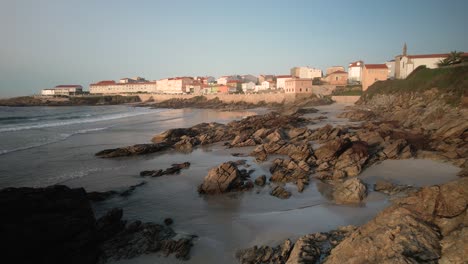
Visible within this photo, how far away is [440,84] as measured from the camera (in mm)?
32312

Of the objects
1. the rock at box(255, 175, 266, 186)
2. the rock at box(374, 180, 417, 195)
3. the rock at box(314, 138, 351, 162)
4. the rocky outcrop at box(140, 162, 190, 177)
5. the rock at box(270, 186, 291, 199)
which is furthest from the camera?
the rock at box(314, 138, 351, 162)

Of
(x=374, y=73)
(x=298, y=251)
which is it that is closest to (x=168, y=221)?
(x=298, y=251)

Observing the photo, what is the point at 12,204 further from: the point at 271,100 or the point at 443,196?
the point at 271,100

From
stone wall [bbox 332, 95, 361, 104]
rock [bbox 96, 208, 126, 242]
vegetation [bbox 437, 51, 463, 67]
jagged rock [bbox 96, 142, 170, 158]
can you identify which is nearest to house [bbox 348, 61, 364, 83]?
stone wall [bbox 332, 95, 361, 104]

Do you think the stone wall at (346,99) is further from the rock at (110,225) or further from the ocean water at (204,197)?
the rock at (110,225)

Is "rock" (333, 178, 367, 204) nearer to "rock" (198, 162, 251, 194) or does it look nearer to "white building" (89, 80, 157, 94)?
"rock" (198, 162, 251, 194)

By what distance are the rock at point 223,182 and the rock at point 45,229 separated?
17.1 ft

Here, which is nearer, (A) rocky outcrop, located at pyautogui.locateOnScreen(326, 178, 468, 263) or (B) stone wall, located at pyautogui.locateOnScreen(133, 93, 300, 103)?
(A) rocky outcrop, located at pyautogui.locateOnScreen(326, 178, 468, 263)

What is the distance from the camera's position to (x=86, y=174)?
1711 cm

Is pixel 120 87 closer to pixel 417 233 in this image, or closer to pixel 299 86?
pixel 299 86

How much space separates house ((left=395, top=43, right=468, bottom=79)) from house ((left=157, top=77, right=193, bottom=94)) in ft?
278

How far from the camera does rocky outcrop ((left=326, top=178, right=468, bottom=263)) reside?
6.35 m

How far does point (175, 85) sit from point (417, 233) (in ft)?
405

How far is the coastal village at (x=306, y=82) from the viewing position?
173ft
